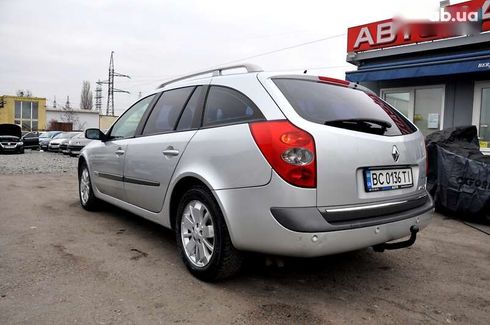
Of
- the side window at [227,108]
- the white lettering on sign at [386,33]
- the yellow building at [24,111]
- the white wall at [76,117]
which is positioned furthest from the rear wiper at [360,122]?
the white wall at [76,117]

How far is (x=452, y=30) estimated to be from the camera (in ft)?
28.7

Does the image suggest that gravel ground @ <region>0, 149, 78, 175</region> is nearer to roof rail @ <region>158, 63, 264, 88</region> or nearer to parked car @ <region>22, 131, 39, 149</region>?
roof rail @ <region>158, 63, 264, 88</region>

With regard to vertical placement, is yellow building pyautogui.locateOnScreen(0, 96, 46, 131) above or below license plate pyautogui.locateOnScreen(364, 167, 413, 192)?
above

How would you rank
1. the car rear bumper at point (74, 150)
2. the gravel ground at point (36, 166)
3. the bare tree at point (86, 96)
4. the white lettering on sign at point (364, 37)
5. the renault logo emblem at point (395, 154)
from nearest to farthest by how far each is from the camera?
1. the renault logo emblem at point (395, 154)
2. the white lettering on sign at point (364, 37)
3. the gravel ground at point (36, 166)
4. the car rear bumper at point (74, 150)
5. the bare tree at point (86, 96)

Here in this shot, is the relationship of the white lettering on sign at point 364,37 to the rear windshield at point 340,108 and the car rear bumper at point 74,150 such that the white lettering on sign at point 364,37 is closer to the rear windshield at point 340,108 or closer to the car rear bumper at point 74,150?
the rear windshield at point 340,108

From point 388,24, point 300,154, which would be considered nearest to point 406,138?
point 300,154

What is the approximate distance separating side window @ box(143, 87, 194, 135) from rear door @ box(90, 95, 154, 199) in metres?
0.25

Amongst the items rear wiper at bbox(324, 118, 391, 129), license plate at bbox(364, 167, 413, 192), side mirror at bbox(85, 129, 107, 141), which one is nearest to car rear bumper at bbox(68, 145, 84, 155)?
side mirror at bbox(85, 129, 107, 141)

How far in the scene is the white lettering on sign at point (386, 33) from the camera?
31.6 feet

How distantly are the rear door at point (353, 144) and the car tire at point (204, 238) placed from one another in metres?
0.77

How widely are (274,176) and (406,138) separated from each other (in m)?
1.18

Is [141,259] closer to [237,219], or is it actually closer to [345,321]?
[237,219]

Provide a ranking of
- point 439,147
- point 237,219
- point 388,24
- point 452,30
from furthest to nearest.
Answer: point 388,24
point 452,30
point 439,147
point 237,219

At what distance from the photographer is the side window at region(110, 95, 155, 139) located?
4.34 metres
